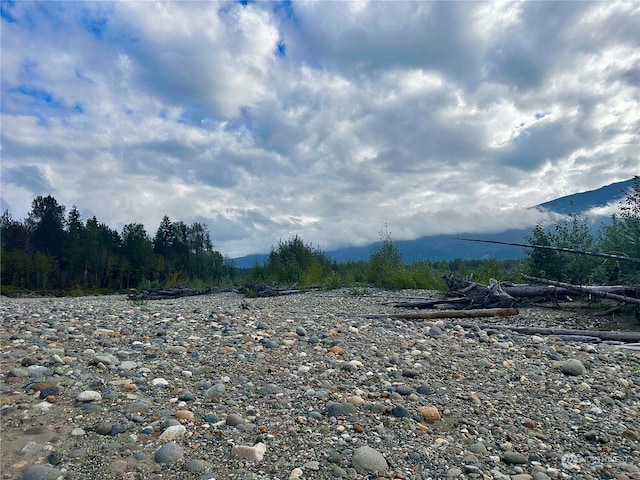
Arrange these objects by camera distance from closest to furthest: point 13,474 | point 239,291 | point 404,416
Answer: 1. point 13,474
2. point 404,416
3. point 239,291

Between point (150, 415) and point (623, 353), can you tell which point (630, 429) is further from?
point (150, 415)

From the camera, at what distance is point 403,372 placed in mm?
4125

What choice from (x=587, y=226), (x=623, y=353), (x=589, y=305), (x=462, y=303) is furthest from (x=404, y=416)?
(x=587, y=226)

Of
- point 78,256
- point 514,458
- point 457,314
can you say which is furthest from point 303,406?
point 78,256

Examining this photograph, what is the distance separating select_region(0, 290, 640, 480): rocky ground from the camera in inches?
101

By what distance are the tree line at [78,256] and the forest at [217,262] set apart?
0.09 meters

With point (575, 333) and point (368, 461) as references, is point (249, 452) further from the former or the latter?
point (575, 333)

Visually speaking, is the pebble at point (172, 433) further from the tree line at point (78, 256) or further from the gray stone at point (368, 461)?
the tree line at point (78, 256)

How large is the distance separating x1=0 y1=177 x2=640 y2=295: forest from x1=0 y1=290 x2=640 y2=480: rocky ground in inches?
224

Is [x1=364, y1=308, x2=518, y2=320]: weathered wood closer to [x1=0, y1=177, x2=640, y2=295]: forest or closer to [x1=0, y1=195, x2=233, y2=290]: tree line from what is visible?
[x1=0, y1=177, x2=640, y2=295]: forest

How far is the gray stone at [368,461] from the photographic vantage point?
8.34 ft

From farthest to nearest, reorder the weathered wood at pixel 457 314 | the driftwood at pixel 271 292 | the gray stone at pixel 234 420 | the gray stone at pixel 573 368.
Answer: the driftwood at pixel 271 292 < the weathered wood at pixel 457 314 < the gray stone at pixel 573 368 < the gray stone at pixel 234 420

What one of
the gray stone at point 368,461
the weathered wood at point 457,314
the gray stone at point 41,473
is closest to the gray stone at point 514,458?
the gray stone at point 368,461

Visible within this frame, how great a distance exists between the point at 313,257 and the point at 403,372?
20956 millimetres
